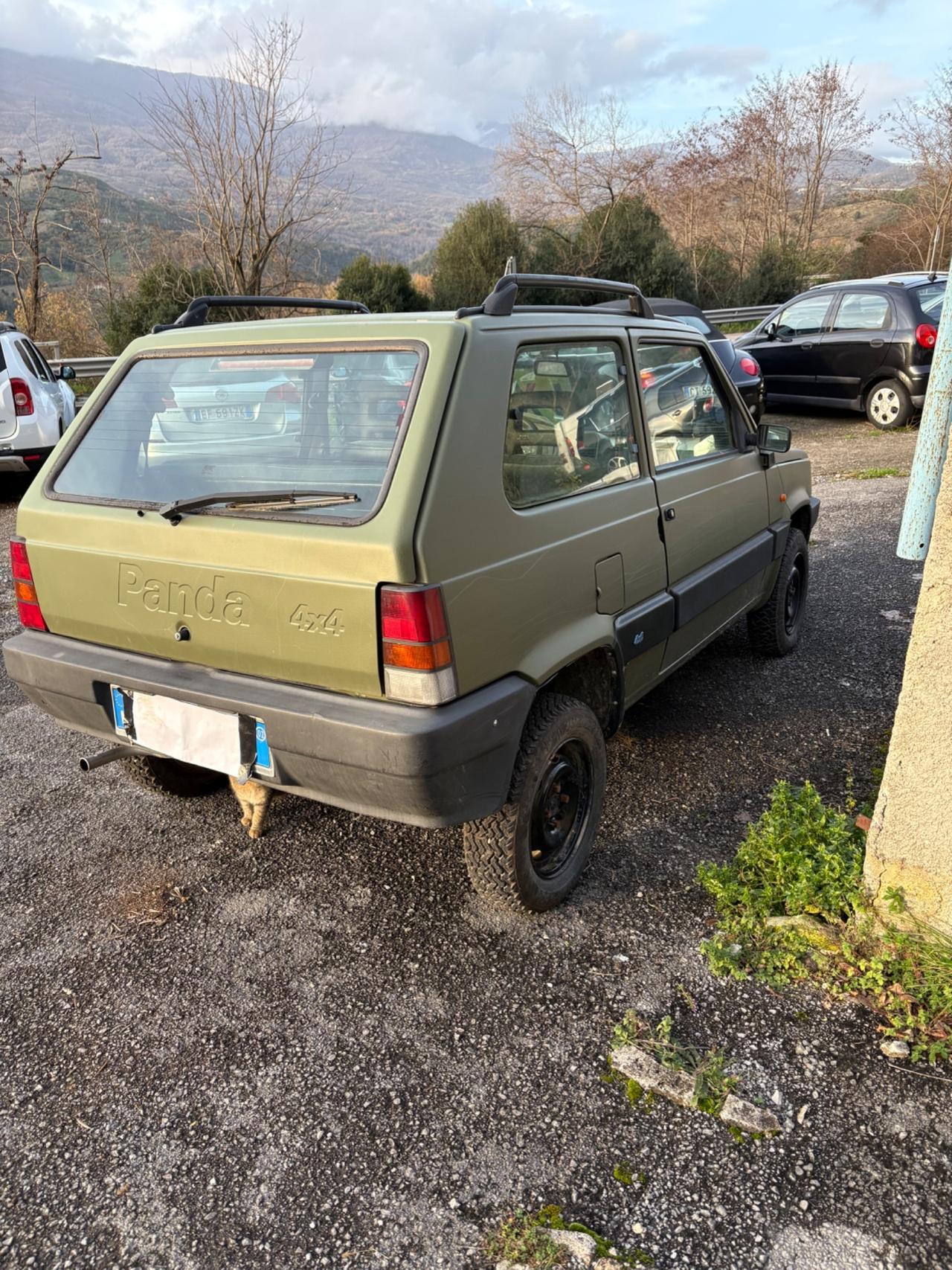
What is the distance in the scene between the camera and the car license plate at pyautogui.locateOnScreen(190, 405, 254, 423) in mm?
2719

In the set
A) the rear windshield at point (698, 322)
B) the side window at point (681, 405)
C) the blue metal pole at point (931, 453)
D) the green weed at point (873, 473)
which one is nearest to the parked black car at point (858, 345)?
the green weed at point (873, 473)

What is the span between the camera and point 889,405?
10516 millimetres

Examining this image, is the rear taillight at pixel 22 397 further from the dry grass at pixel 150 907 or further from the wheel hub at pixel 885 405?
the wheel hub at pixel 885 405

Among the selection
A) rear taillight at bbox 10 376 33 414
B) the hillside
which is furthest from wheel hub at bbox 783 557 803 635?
the hillside

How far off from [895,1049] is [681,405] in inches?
96.6

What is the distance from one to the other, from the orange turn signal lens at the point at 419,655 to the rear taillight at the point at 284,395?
87 centimetres

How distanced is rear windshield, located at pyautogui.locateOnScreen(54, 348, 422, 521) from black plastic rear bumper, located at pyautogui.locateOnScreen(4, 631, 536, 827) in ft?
1.64

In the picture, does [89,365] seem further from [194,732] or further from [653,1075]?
[653,1075]

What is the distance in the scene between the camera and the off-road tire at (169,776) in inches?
130

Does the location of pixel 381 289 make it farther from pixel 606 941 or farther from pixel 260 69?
pixel 606 941

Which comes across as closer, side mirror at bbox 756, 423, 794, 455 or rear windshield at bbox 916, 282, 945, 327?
side mirror at bbox 756, 423, 794, 455

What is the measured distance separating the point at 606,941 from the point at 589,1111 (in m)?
0.61

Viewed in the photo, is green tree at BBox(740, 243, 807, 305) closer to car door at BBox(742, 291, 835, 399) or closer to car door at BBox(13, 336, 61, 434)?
car door at BBox(742, 291, 835, 399)

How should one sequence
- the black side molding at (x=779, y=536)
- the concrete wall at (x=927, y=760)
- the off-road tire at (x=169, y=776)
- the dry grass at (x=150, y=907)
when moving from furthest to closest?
the black side molding at (x=779, y=536) → the off-road tire at (x=169, y=776) → the dry grass at (x=150, y=907) → the concrete wall at (x=927, y=760)
